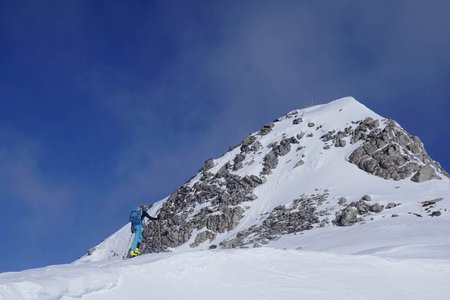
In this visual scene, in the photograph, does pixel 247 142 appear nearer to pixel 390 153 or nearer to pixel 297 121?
pixel 297 121

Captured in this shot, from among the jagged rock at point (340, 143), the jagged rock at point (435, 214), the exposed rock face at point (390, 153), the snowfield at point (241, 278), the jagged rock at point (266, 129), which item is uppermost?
the jagged rock at point (266, 129)

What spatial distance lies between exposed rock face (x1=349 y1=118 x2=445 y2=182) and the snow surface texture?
18 cm

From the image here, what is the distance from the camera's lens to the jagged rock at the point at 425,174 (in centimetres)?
4241

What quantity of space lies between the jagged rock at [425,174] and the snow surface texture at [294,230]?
13cm

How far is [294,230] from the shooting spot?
122 ft

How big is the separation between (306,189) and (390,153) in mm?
8847

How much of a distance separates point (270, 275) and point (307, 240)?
73.1ft

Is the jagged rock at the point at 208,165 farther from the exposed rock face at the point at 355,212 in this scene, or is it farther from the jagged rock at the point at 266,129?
the exposed rock face at the point at 355,212

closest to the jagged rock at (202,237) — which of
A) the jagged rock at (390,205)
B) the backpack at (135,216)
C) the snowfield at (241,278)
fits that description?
the jagged rock at (390,205)

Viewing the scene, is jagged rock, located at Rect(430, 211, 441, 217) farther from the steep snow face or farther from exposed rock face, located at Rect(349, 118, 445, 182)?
exposed rock face, located at Rect(349, 118, 445, 182)


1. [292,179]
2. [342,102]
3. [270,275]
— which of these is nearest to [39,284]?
[270,275]

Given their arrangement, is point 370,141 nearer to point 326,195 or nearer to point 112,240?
point 326,195

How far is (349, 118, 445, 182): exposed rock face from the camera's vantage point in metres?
44.2

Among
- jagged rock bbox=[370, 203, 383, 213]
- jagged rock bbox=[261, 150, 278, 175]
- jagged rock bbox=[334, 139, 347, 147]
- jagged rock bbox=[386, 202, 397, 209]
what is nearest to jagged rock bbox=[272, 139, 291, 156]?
jagged rock bbox=[261, 150, 278, 175]
